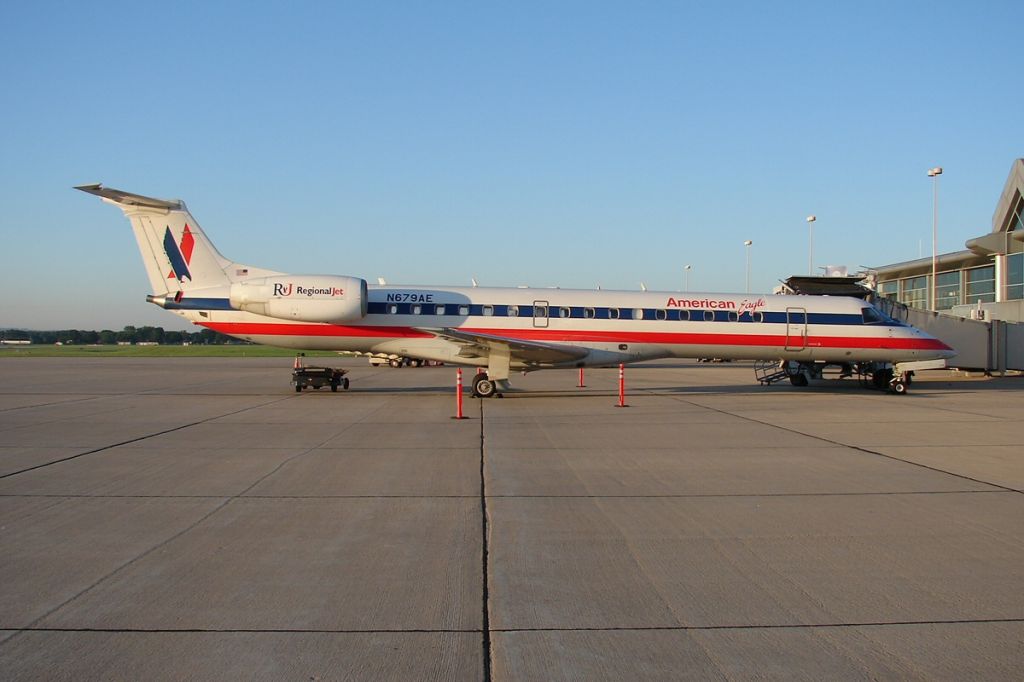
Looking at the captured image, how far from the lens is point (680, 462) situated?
34.6 ft

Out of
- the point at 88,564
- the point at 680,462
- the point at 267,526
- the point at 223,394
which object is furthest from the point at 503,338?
the point at 88,564

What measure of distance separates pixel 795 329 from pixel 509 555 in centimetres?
1860

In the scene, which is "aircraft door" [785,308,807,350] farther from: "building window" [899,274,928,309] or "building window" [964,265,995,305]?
"building window" [899,274,928,309]

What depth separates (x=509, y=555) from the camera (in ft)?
19.9

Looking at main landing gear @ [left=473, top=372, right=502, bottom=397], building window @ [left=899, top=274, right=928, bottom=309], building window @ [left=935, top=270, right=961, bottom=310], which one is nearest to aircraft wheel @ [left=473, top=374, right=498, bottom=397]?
main landing gear @ [left=473, top=372, right=502, bottom=397]

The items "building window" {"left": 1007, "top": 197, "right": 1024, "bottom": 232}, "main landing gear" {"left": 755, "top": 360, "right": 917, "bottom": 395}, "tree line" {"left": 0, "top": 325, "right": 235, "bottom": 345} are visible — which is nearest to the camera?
"main landing gear" {"left": 755, "top": 360, "right": 917, "bottom": 395}

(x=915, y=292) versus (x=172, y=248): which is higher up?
(x=915, y=292)

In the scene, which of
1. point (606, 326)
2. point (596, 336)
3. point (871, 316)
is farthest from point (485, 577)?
point (871, 316)

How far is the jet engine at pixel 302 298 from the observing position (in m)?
20.4

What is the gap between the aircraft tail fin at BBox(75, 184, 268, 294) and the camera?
68.3 ft

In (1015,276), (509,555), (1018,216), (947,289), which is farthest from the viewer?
(947,289)

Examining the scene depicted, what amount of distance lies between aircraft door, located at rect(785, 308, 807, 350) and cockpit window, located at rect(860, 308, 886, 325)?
1.92 meters

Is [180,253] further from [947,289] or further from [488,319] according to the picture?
[947,289]

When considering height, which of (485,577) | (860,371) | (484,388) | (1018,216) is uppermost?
(1018,216)
